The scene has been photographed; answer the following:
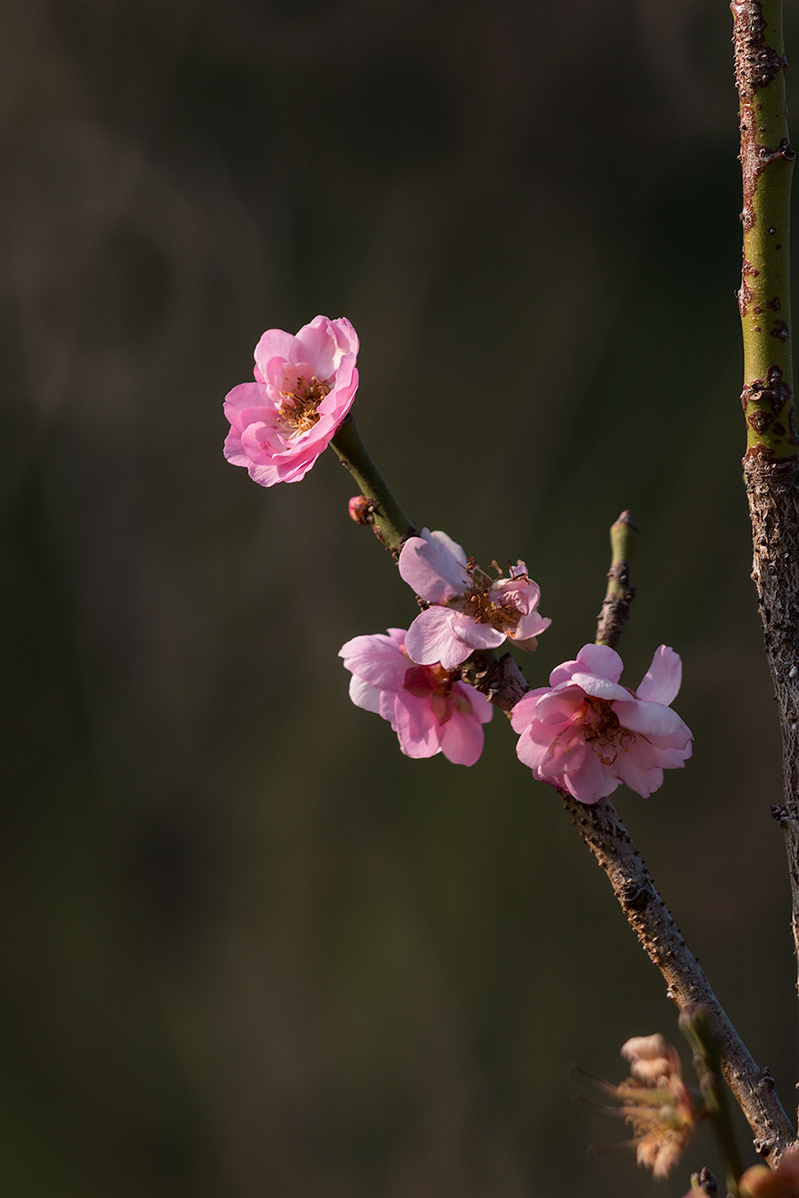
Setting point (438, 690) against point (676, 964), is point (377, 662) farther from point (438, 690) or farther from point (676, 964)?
point (676, 964)

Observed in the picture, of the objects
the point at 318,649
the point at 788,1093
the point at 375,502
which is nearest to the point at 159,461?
the point at 318,649

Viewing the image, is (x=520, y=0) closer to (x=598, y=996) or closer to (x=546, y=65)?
(x=546, y=65)

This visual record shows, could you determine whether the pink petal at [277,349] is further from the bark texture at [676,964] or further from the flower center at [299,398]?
the bark texture at [676,964]

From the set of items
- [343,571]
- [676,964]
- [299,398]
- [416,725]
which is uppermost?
[343,571]

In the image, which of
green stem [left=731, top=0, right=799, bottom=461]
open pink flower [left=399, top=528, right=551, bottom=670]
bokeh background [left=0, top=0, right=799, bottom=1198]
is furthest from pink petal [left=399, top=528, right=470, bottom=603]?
bokeh background [left=0, top=0, right=799, bottom=1198]

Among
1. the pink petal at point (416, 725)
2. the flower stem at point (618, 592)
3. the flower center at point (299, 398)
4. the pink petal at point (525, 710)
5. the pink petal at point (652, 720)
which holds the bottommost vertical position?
the pink petal at point (652, 720)

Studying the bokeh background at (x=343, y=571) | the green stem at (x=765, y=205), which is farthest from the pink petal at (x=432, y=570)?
the bokeh background at (x=343, y=571)

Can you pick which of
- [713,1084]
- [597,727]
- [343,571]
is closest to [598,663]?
[597,727]
